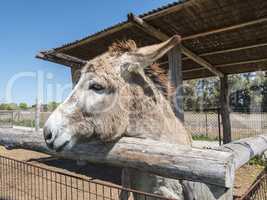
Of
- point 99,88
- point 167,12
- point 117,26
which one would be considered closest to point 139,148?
point 99,88

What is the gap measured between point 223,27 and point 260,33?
977 mm

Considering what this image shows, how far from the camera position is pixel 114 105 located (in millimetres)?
2006

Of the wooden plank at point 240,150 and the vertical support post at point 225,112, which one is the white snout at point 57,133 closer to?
the wooden plank at point 240,150

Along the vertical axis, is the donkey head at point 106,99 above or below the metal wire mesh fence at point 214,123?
above

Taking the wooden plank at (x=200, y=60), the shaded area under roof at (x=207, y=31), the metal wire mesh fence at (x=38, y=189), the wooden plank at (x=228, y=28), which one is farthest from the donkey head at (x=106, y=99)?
the wooden plank at (x=200, y=60)

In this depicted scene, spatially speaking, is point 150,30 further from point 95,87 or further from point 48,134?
point 48,134

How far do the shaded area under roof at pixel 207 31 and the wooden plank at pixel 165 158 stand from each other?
8.76 ft

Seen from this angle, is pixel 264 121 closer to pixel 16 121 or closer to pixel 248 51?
pixel 248 51

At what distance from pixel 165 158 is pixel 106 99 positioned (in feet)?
2.30

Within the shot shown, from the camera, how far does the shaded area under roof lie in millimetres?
3816

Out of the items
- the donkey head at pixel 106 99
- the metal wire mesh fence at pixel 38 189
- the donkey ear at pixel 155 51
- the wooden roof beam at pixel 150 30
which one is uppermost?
the wooden roof beam at pixel 150 30

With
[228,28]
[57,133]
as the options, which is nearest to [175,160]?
[57,133]

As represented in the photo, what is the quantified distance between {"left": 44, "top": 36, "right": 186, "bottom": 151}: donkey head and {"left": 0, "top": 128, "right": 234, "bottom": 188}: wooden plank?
0.13 m

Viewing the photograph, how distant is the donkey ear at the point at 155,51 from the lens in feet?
6.30
